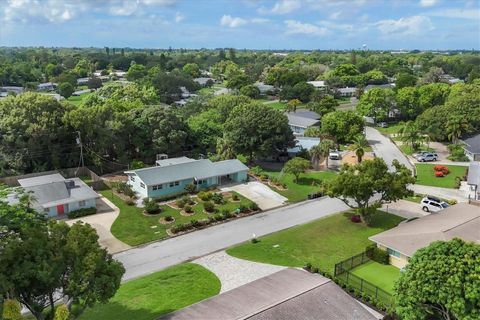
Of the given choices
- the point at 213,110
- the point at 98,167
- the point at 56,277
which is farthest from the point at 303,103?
the point at 56,277

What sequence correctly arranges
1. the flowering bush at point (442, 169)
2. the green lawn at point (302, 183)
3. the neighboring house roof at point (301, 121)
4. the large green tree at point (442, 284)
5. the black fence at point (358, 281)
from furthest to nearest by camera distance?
the neighboring house roof at point (301, 121) < the flowering bush at point (442, 169) < the green lawn at point (302, 183) < the black fence at point (358, 281) < the large green tree at point (442, 284)

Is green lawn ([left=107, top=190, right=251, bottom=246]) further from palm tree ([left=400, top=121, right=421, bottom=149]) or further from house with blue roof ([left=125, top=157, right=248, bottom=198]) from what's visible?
palm tree ([left=400, top=121, right=421, bottom=149])

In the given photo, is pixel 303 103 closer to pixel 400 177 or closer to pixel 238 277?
pixel 400 177

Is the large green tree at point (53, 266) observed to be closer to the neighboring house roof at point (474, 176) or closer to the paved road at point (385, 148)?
the neighboring house roof at point (474, 176)

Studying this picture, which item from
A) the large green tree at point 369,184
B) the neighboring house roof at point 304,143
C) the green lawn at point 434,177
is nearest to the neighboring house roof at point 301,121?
the neighboring house roof at point 304,143

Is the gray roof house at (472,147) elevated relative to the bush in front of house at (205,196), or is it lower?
elevated

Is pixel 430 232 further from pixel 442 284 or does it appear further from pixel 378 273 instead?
pixel 442 284

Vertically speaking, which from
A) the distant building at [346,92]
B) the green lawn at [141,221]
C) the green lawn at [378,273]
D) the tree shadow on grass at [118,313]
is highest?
the distant building at [346,92]

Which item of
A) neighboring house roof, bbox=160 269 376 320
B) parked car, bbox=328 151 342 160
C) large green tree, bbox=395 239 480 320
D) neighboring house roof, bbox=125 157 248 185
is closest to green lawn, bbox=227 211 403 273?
neighboring house roof, bbox=160 269 376 320
